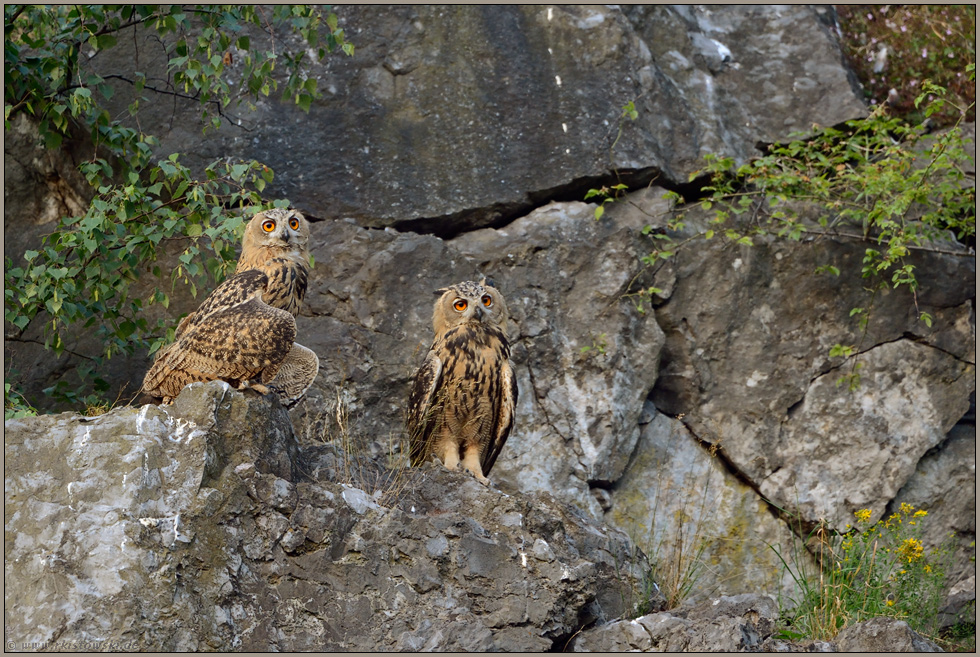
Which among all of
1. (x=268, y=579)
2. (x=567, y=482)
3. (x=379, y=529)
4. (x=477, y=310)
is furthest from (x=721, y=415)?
(x=268, y=579)

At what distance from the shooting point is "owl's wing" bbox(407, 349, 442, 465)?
5.28 m

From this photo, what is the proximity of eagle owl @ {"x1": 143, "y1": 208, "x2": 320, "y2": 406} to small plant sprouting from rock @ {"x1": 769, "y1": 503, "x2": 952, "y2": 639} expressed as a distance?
2.67m

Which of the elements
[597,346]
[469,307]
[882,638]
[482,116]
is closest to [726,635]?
[882,638]

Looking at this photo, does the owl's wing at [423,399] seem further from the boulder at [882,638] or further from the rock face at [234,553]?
the boulder at [882,638]

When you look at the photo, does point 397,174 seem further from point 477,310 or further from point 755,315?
point 755,315

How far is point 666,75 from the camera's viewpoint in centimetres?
790

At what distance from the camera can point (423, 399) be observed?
530 cm

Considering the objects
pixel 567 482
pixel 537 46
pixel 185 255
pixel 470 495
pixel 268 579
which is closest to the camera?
pixel 268 579

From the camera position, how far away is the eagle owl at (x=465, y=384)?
5.34 meters

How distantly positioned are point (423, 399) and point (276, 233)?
1.14 metres

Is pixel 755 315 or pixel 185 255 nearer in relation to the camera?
pixel 185 255

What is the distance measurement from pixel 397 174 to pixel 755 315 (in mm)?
2690

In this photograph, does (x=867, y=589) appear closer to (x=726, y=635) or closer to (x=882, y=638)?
(x=882, y=638)

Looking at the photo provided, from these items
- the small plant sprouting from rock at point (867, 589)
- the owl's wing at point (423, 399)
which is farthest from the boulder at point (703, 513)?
the owl's wing at point (423, 399)
